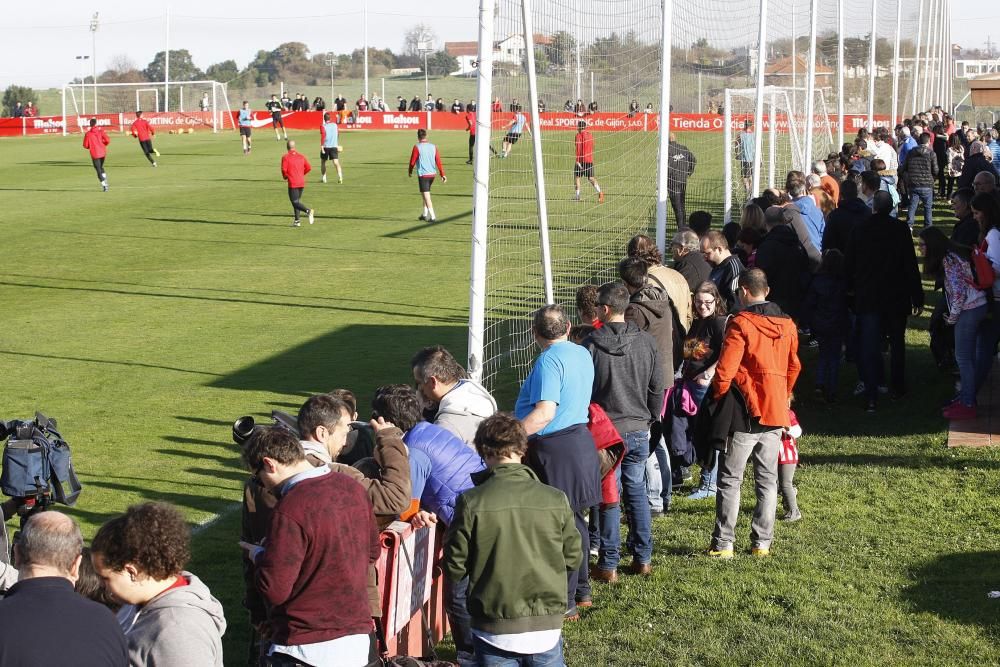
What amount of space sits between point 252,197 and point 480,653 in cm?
2743

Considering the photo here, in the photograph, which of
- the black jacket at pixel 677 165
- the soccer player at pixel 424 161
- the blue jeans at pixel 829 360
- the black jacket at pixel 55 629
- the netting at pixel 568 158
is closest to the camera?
the black jacket at pixel 55 629

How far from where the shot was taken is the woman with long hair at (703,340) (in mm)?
8484

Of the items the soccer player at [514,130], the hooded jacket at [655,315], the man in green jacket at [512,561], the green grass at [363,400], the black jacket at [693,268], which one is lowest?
the green grass at [363,400]

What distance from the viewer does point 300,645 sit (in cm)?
455

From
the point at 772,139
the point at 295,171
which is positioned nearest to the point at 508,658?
the point at 772,139

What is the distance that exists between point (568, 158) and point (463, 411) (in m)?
8.37

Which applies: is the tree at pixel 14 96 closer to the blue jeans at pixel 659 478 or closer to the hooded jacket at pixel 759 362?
the blue jeans at pixel 659 478

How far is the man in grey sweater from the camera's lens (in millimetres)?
7199

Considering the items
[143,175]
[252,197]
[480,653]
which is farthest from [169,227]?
[480,653]

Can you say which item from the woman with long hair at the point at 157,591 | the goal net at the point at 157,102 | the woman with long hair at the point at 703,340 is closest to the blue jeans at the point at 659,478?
the woman with long hair at the point at 703,340

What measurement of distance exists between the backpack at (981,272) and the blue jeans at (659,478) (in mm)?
3298

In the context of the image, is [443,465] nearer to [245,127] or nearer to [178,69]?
[245,127]

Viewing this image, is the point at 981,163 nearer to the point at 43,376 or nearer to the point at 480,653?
the point at 43,376

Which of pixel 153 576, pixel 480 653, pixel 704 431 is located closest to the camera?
pixel 153 576
